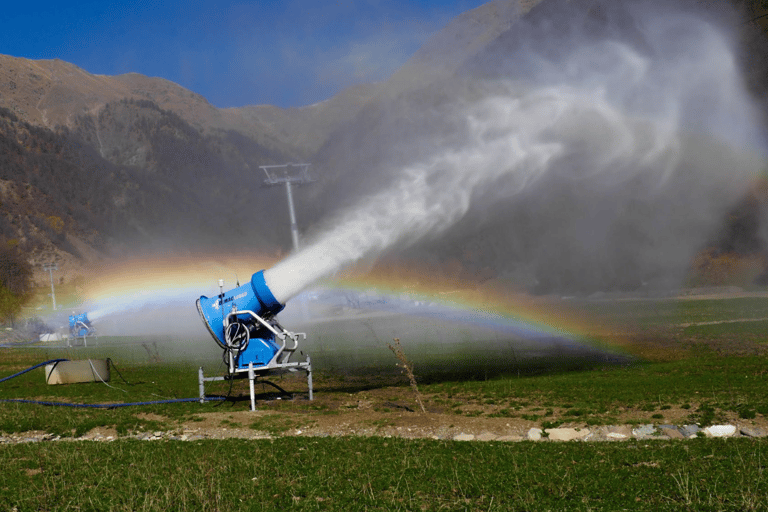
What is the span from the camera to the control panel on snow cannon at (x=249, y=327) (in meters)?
23.8

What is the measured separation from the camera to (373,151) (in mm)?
126750

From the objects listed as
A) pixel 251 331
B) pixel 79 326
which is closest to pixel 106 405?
pixel 251 331

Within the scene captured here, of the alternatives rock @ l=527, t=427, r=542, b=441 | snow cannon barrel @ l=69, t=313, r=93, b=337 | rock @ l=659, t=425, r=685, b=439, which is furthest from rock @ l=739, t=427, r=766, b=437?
snow cannon barrel @ l=69, t=313, r=93, b=337

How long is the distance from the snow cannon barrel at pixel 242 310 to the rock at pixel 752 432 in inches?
565

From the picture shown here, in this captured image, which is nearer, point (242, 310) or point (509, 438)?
point (509, 438)

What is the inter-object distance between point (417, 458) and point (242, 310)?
11964mm

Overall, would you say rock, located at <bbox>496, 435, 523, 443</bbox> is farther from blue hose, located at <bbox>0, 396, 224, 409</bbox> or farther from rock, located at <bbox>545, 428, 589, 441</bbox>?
blue hose, located at <bbox>0, 396, 224, 409</bbox>

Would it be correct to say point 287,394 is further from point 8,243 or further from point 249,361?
point 8,243

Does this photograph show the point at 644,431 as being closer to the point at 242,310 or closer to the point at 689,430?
the point at 689,430

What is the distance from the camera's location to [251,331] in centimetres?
2433

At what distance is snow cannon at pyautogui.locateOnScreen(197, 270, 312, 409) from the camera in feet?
78.1

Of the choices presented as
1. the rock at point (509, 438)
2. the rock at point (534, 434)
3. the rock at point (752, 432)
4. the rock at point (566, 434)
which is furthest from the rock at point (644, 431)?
the rock at point (509, 438)

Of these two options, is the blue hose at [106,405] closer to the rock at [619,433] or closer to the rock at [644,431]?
the rock at [619,433]

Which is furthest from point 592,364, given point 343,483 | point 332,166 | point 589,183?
point 332,166
